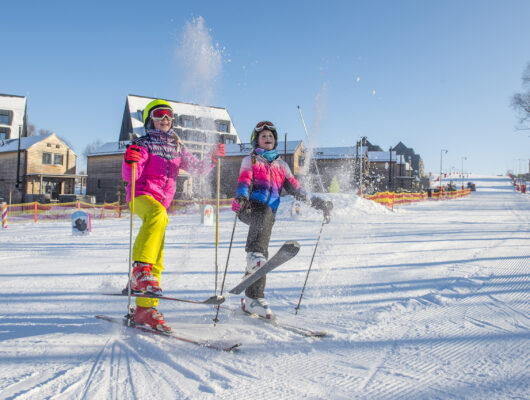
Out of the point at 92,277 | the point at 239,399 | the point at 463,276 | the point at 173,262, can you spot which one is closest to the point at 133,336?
the point at 239,399

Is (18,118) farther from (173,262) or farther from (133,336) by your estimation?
(133,336)

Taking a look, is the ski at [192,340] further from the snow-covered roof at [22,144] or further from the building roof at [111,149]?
the building roof at [111,149]

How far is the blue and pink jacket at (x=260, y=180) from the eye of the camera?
3080 millimetres

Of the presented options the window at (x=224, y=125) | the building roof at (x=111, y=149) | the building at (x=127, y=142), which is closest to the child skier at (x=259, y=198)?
the building at (x=127, y=142)

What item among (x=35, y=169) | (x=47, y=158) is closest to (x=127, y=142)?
(x=47, y=158)

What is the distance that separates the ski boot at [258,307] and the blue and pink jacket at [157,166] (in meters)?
1.09

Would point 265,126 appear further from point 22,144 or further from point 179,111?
point 179,111

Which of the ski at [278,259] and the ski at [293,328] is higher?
the ski at [278,259]

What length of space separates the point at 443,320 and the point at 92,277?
3951 mm

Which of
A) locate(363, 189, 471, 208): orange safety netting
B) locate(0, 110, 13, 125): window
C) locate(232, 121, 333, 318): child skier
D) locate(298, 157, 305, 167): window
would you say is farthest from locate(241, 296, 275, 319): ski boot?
locate(0, 110, 13, 125): window

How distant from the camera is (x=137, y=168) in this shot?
9.50 feet

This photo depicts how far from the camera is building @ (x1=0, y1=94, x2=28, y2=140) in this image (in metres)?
35.2

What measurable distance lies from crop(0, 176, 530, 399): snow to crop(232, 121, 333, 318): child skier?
26 centimetres

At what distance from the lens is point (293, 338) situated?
2.52 metres
